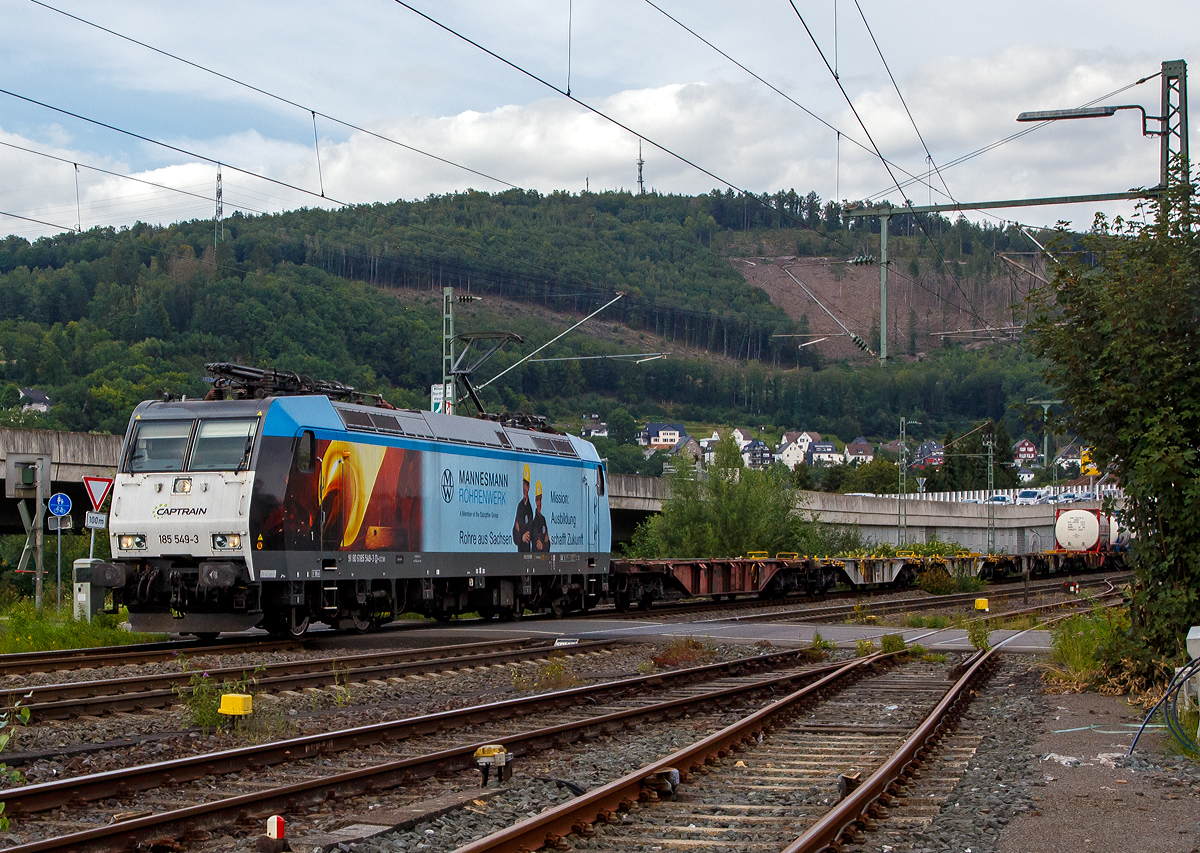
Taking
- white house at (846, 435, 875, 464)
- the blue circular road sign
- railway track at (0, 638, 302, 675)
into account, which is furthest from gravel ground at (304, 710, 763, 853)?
white house at (846, 435, 875, 464)

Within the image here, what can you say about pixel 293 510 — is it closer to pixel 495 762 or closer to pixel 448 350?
pixel 495 762

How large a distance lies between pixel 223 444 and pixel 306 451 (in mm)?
1217

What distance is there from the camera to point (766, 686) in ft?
47.5

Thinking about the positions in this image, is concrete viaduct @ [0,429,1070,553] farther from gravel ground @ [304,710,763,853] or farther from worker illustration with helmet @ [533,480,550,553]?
gravel ground @ [304,710,763,853]

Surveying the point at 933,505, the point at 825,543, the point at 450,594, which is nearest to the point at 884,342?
the point at 450,594

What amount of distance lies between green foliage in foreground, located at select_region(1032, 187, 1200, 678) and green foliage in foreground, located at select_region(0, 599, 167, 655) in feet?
49.1

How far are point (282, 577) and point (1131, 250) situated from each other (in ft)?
40.5

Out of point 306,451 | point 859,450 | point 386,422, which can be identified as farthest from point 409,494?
point 859,450

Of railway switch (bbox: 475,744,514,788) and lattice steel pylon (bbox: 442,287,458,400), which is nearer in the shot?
railway switch (bbox: 475,744,514,788)

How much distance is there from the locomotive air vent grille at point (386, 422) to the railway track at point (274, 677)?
3.96m

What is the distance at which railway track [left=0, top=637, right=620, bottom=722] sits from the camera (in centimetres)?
1205

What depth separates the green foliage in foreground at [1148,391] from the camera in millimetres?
12719

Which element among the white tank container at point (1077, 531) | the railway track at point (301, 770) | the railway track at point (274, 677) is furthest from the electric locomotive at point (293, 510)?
the white tank container at point (1077, 531)

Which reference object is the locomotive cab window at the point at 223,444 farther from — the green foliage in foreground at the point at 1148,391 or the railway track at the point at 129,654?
the green foliage in foreground at the point at 1148,391
